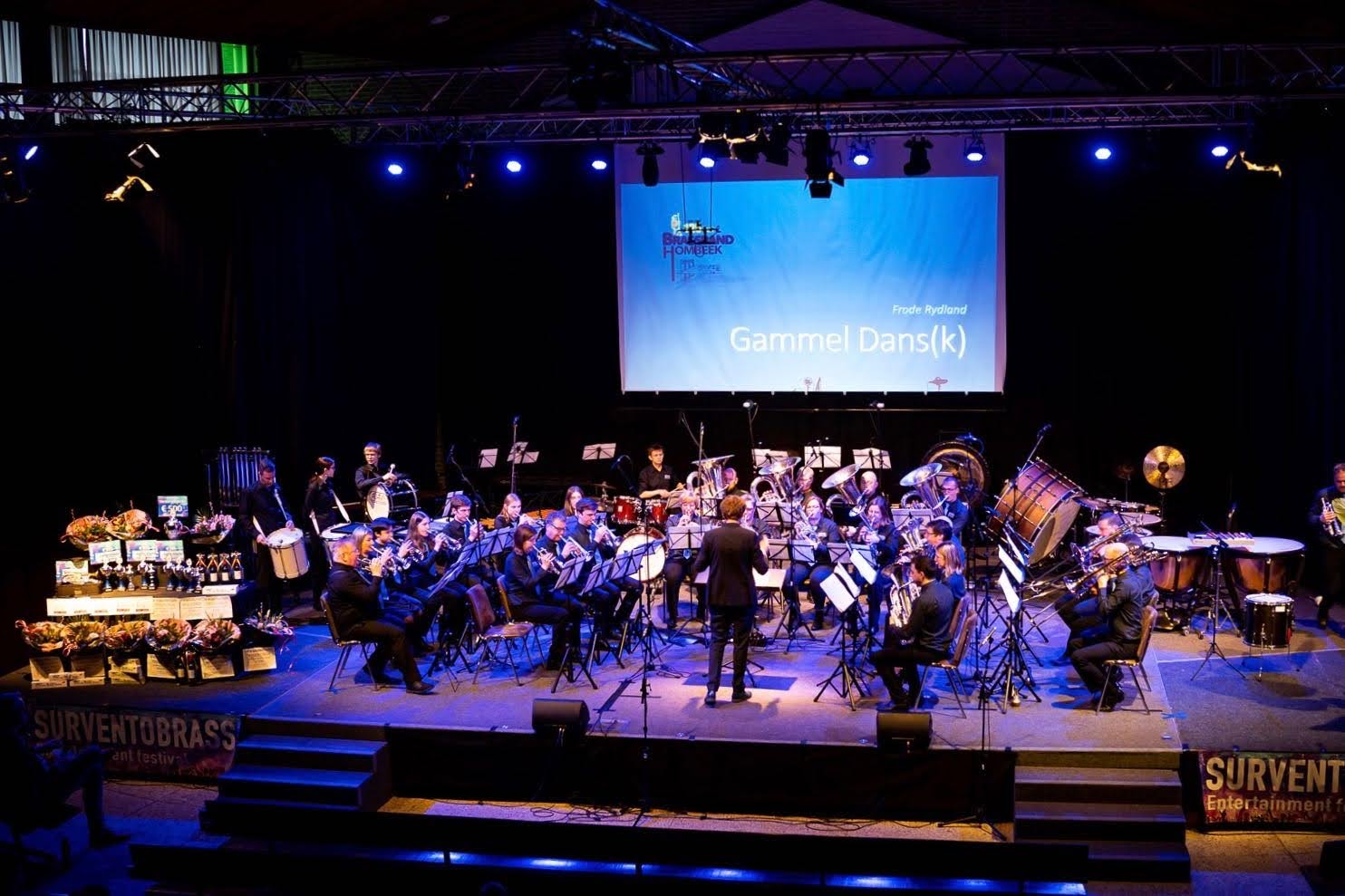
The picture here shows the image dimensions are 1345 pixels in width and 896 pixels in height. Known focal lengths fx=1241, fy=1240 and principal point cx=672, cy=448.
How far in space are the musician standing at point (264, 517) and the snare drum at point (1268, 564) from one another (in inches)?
374

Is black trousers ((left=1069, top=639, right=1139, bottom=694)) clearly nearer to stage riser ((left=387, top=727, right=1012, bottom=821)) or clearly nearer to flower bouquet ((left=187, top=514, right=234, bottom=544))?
stage riser ((left=387, top=727, right=1012, bottom=821))

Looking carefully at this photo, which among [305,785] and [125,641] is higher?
[125,641]

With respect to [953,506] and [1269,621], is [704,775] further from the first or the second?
[1269,621]

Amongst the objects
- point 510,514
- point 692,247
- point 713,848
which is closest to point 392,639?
point 510,514

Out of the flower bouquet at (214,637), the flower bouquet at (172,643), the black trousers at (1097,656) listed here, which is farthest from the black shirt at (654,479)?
the black trousers at (1097,656)

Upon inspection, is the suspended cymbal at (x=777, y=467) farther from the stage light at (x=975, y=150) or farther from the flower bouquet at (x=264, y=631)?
the flower bouquet at (x=264, y=631)

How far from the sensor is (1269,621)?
420 inches

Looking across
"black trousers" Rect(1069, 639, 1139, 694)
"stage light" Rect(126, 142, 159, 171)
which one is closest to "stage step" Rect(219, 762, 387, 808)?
"black trousers" Rect(1069, 639, 1139, 694)

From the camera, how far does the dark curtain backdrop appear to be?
44.4 ft

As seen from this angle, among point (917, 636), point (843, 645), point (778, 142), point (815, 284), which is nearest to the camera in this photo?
point (917, 636)

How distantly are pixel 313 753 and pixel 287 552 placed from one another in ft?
10.8

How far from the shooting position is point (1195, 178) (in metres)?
15.5

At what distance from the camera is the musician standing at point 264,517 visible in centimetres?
1300

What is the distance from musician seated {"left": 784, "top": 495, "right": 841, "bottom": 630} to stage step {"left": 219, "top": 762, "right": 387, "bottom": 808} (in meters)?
4.42
